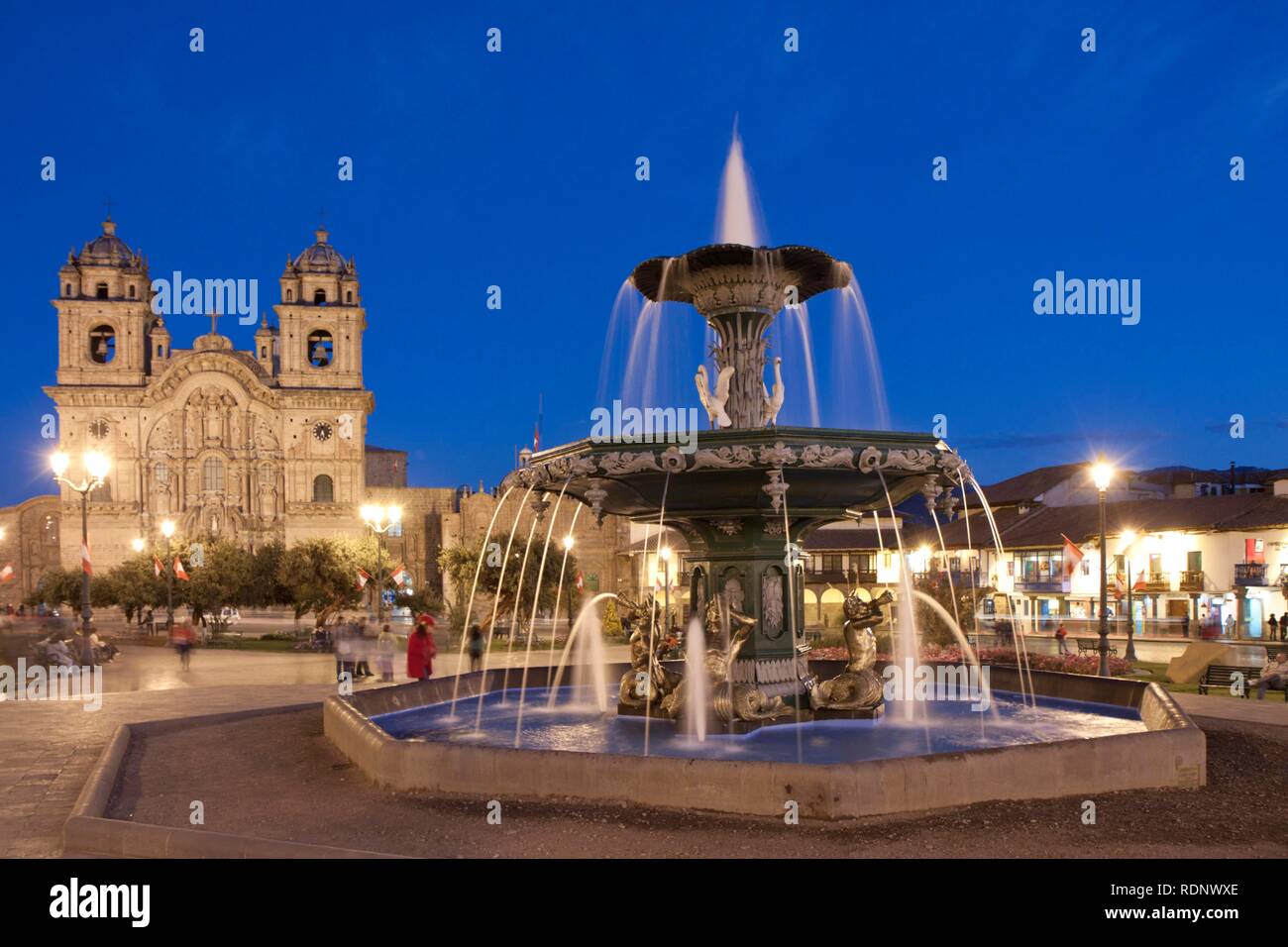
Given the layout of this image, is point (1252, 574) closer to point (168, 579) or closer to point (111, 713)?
point (111, 713)

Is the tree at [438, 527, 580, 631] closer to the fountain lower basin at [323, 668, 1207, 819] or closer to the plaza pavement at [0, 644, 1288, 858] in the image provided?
the plaza pavement at [0, 644, 1288, 858]

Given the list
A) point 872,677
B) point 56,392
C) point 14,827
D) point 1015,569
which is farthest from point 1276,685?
point 56,392

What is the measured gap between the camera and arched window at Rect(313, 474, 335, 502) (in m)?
67.8

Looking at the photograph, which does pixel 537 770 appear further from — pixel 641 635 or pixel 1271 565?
pixel 1271 565

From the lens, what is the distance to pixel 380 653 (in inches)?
797

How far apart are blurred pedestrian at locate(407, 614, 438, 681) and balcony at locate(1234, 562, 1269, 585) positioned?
3343cm

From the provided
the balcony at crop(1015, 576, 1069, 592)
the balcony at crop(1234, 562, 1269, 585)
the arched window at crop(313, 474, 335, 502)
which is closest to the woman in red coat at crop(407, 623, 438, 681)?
the balcony at crop(1234, 562, 1269, 585)

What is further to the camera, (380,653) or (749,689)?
(380,653)

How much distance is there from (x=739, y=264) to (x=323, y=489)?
6097 cm

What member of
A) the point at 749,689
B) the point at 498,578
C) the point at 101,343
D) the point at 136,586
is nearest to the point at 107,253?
the point at 101,343

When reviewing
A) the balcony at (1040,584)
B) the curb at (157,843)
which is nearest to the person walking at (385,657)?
the curb at (157,843)

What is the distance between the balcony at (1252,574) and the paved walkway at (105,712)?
26.0 m

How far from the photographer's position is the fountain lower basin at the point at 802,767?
23.5ft

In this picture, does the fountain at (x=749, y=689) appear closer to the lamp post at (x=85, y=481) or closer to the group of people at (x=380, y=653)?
the group of people at (x=380, y=653)
